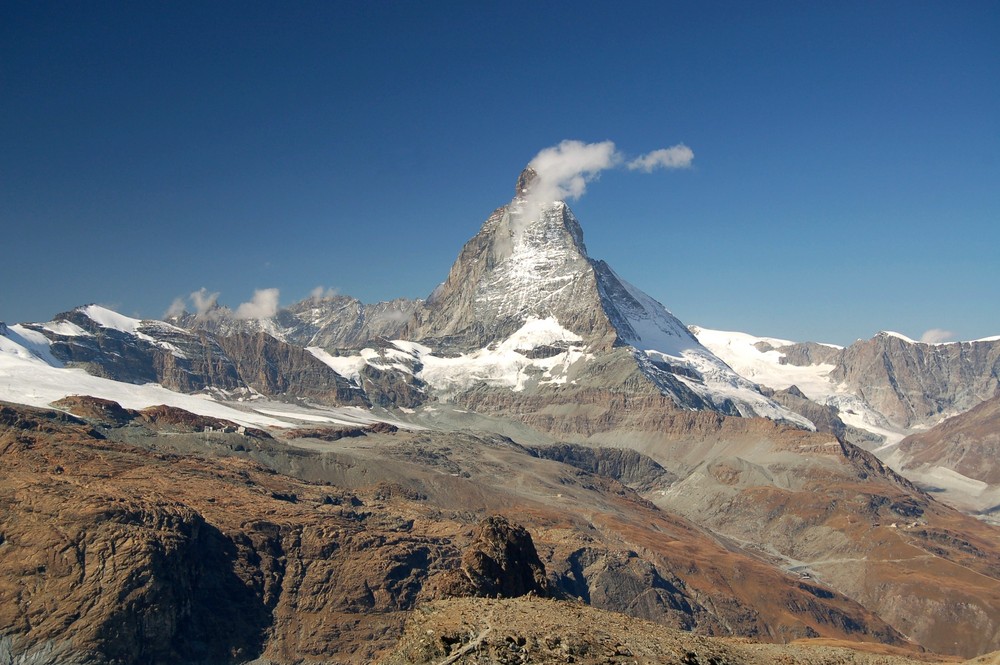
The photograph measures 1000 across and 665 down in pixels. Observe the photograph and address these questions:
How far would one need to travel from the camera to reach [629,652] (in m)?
40.2

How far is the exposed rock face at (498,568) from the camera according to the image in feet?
249

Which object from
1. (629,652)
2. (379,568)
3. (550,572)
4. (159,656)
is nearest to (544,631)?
(629,652)

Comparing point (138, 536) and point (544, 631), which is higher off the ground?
point (544, 631)

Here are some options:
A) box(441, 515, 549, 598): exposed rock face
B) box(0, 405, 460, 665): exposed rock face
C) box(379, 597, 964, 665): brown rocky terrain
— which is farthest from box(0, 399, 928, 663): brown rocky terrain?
box(379, 597, 964, 665): brown rocky terrain

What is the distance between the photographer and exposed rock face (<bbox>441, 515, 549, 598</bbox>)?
249ft

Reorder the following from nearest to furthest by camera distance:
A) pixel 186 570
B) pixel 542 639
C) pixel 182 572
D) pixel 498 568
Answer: pixel 542 639 → pixel 498 568 → pixel 182 572 → pixel 186 570

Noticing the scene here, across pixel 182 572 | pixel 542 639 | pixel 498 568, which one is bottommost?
pixel 182 572

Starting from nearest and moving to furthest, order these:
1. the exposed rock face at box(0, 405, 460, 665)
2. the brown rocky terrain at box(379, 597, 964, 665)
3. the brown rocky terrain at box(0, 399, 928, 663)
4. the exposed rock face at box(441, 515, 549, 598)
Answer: the brown rocky terrain at box(379, 597, 964, 665) < the exposed rock face at box(441, 515, 549, 598) < the exposed rock face at box(0, 405, 460, 665) < the brown rocky terrain at box(0, 399, 928, 663)

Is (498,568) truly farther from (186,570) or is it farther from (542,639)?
(186,570)

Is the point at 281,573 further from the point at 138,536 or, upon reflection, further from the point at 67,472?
the point at 67,472

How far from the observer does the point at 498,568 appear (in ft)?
268

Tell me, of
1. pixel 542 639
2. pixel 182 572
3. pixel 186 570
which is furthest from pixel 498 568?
pixel 186 570

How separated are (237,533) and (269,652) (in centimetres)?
2905

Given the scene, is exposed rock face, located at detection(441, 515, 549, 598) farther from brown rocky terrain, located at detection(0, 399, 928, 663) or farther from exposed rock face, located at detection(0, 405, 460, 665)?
exposed rock face, located at detection(0, 405, 460, 665)
